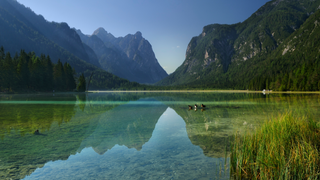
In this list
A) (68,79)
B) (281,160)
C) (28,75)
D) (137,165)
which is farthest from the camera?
(68,79)

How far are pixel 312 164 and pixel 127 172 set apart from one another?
685 cm

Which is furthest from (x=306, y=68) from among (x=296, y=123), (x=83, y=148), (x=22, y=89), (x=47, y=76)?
(x=22, y=89)

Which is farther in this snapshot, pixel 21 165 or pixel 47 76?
pixel 47 76

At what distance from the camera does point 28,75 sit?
81562 mm

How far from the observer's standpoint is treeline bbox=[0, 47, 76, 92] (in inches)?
2928

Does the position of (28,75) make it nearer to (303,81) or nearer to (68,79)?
(68,79)

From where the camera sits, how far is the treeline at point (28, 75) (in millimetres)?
74375

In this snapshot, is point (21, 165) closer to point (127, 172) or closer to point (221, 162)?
point (127, 172)

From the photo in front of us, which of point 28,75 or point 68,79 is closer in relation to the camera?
point 28,75

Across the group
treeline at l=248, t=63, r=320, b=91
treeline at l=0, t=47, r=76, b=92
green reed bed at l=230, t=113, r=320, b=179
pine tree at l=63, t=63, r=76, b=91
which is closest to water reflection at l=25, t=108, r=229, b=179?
green reed bed at l=230, t=113, r=320, b=179

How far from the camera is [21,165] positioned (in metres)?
8.54

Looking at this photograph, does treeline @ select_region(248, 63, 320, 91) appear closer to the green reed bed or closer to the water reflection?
the green reed bed

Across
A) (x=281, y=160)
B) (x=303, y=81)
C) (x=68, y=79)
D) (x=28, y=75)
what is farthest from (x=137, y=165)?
(x=303, y=81)

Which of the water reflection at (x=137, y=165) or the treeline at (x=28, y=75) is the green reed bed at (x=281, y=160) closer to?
the water reflection at (x=137, y=165)
